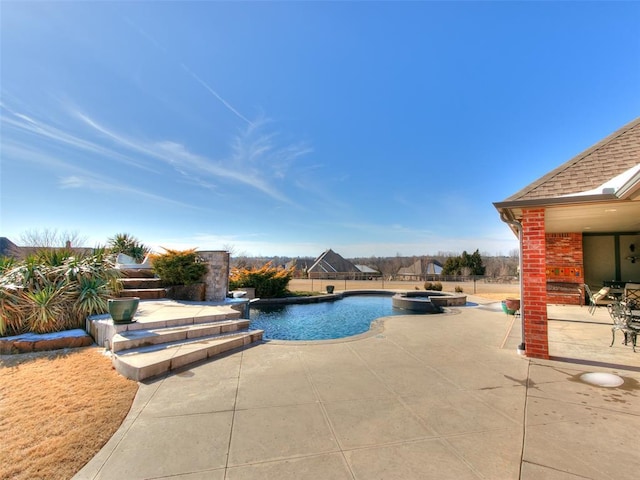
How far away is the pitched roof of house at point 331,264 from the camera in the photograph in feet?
114

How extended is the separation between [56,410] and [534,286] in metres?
6.42

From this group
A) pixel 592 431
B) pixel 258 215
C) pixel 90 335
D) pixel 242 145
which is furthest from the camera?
pixel 258 215

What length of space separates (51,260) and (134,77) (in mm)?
6216

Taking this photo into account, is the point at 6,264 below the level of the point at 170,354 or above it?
above

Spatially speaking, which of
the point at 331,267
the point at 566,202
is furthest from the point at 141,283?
the point at 331,267

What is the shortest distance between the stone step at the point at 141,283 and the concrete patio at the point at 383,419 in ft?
18.0

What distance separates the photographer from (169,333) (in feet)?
15.6

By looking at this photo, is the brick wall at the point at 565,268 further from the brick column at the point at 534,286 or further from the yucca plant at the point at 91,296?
the yucca plant at the point at 91,296

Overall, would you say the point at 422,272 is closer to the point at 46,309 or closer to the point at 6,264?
the point at 46,309

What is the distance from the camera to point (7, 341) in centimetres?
453

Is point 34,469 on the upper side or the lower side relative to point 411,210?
lower

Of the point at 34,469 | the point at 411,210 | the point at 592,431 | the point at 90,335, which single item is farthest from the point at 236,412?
the point at 411,210

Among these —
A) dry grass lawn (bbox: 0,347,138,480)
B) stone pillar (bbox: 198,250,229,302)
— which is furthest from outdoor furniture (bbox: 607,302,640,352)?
stone pillar (bbox: 198,250,229,302)

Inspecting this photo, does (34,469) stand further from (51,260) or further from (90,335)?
(51,260)
